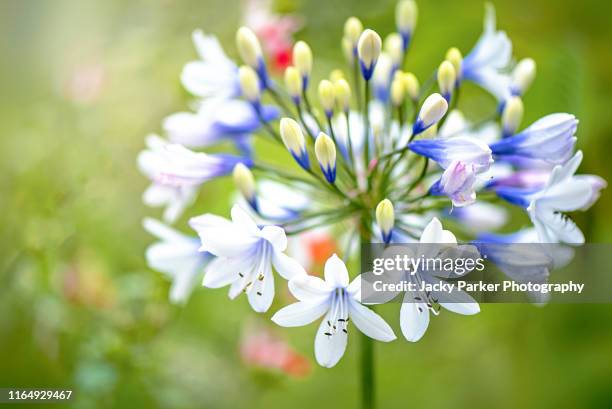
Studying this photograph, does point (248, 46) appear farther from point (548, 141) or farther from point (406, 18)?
point (548, 141)

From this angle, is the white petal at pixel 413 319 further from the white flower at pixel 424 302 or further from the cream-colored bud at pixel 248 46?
the cream-colored bud at pixel 248 46

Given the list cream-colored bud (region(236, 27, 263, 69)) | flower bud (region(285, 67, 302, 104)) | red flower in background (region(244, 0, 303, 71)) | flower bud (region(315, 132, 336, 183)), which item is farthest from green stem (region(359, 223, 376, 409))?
red flower in background (region(244, 0, 303, 71))

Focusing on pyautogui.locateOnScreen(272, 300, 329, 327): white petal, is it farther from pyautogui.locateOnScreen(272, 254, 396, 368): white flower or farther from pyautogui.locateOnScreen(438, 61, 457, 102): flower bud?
pyautogui.locateOnScreen(438, 61, 457, 102): flower bud

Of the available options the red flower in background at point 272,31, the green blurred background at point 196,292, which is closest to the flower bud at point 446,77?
the green blurred background at point 196,292

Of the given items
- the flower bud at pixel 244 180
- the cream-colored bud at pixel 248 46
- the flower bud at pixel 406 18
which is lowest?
the flower bud at pixel 244 180

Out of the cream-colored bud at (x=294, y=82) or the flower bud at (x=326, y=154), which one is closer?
the flower bud at (x=326, y=154)
